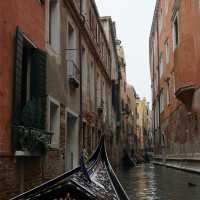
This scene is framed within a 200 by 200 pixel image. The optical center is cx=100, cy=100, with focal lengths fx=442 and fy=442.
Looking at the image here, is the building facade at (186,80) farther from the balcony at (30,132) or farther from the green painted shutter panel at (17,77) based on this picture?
the green painted shutter panel at (17,77)

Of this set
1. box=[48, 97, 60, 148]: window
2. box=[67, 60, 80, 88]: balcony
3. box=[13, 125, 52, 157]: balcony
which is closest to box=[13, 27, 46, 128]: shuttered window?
box=[13, 125, 52, 157]: balcony

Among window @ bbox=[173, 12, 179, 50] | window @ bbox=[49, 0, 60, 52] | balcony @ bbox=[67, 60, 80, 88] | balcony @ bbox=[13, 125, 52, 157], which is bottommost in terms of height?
Answer: balcony @ bbox=[13, 125, 52, 157]

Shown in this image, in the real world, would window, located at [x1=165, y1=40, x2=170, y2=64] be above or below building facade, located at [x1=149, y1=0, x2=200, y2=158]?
above

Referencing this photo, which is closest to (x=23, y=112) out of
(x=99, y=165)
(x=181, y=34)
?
(x=99, y=165)

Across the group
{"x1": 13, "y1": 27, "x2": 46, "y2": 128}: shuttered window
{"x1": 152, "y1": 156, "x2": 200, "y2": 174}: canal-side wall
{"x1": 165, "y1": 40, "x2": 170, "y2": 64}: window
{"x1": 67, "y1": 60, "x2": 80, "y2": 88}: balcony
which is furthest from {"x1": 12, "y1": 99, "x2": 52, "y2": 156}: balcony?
{"x1": 165, "y1": 40, "x2": 170, "y2": 64}: window

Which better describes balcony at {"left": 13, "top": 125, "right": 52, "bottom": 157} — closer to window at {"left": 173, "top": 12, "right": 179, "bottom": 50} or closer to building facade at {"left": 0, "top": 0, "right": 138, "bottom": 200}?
building facade at {"left": 0, "top": 0, "right": 138, "bottom": 200}

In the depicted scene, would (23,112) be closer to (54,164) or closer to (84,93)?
(54,164)

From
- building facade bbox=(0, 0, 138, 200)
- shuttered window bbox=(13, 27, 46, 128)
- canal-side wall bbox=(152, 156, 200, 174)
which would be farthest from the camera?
canal-side wall bbox=(152, 156, 200, 174)

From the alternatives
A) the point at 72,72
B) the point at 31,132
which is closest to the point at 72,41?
the point at 72,72

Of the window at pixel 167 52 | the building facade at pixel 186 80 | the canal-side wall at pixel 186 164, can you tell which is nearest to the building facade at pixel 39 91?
the building facade at pixel 186 80

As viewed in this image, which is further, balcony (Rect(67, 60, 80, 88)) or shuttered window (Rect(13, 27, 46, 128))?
balcony (Rect(67, 60, 80, 88))

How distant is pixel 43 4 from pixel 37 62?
1539 mm

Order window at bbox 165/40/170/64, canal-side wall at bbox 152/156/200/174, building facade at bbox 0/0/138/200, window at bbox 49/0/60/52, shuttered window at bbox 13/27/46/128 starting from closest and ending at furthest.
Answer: building facade at bbox 0/0/138/200 → shuttered window at bbox 13/27/46/128 → window at bbox 49/0/60/52 → canal-side wall at bbox 152/156/200/174 → window at bbox 165/40/170/64

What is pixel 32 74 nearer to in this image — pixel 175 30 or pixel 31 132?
pixel 31 132
